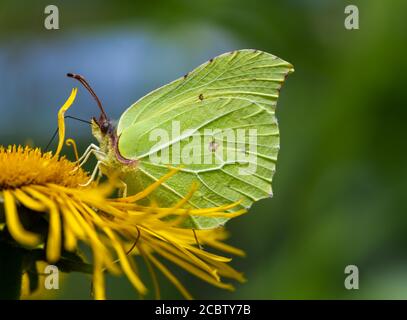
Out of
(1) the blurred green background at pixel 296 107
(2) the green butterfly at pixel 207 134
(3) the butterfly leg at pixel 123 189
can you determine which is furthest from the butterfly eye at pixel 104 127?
(1) the blurred green background at pixel 296 107

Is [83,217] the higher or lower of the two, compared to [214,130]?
lower

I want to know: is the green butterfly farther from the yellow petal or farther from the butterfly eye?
the yellow petal

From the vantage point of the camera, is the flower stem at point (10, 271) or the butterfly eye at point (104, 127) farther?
the butterfly eye at point (104, 127)

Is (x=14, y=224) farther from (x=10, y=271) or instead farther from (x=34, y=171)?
(x=34, y=171)

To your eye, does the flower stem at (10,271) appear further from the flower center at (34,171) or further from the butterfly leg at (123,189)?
the butterfly leg at (123,189)

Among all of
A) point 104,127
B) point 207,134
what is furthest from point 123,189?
point 207,134

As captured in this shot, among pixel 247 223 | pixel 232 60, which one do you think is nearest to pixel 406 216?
pixel 247 223
